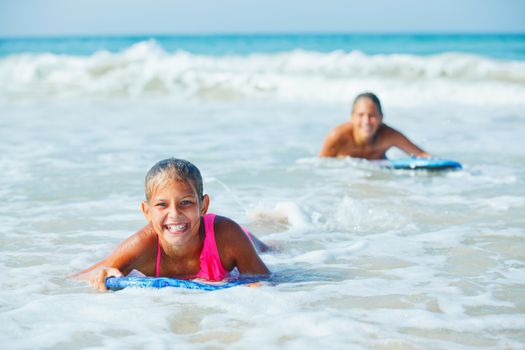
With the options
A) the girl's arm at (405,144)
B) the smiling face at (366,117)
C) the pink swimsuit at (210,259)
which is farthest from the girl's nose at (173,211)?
the girl's arm at (405,144)

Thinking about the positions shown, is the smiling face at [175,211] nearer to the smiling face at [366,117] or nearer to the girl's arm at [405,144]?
the smiling face at [366,117]

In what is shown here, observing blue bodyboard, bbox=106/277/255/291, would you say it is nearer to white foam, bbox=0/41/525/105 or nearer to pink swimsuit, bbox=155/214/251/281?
pink swimsuit, bbox=155/214/251/281

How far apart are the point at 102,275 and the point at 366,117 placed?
4.63 m

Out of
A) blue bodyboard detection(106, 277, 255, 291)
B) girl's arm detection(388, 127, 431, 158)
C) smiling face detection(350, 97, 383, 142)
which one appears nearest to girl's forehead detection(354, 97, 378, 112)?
smiling face detection(350, 97, 383, 142)

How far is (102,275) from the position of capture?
3963mm

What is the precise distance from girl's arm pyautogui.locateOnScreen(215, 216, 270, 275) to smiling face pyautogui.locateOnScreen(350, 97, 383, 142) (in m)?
Answer: 4.19

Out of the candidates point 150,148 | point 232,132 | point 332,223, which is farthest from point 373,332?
point 232,132

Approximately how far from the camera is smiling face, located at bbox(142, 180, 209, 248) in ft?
12.6

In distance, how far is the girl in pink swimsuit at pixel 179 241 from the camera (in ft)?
12.6

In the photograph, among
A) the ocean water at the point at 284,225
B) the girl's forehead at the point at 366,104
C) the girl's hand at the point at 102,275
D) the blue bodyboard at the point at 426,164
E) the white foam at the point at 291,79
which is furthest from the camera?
Result: the white foam at the point at 291,79

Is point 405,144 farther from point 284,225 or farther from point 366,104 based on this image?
point 284,225

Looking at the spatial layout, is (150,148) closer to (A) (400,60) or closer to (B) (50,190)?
(B) (50,190)

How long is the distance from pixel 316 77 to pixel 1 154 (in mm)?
11182

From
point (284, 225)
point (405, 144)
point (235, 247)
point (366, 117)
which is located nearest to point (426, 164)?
point (405, 144)
